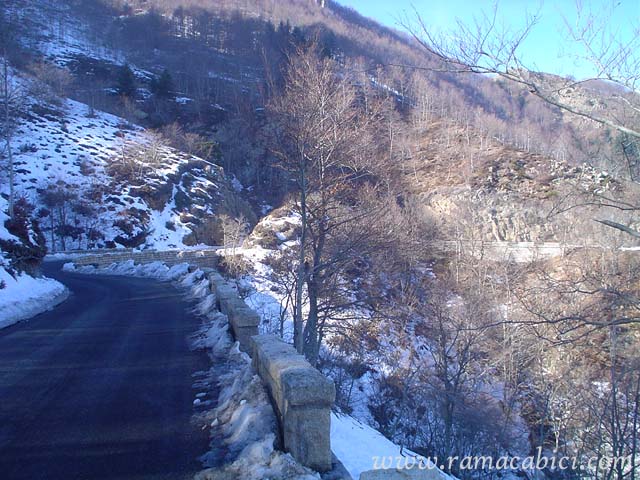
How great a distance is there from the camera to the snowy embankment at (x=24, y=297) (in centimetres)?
956

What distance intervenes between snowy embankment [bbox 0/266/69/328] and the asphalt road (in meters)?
1.15

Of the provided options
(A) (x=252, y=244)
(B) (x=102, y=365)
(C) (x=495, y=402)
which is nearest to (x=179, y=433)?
(B) (x=102, y=365)

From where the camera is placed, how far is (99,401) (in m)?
4.67

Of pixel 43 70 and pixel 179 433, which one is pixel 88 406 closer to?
pixel 179 433

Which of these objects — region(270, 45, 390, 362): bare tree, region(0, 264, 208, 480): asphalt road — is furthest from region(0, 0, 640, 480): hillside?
region(0, 264, 208, 480): asphalt road

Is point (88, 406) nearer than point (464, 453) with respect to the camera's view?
Yes

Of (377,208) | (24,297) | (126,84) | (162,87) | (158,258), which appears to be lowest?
(158,258)

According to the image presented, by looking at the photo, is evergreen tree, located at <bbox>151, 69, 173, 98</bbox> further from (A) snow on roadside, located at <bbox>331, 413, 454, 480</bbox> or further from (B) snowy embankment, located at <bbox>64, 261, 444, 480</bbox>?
(A) snow on roadside, located at <bbox>331, 413, 454, 480</bbox>

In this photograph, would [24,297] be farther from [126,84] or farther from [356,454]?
[126,84]

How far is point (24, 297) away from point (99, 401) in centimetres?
806

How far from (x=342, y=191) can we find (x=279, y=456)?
871 cm

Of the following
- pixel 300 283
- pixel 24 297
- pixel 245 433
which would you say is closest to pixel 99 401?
pixel 245 433

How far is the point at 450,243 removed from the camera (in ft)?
102

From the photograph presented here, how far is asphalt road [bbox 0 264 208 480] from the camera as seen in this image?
11.3 ft
